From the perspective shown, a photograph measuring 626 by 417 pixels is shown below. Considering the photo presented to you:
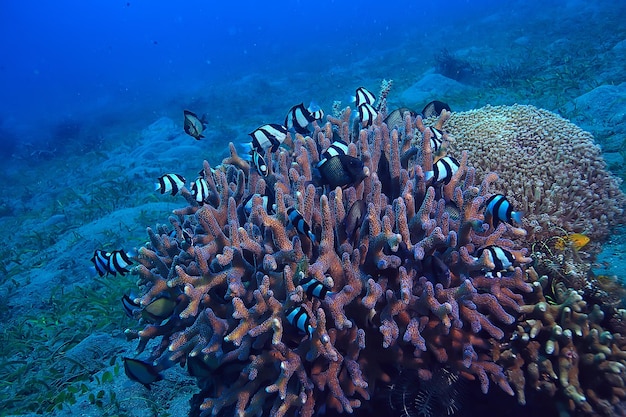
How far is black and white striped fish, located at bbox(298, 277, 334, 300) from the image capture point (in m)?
2.80

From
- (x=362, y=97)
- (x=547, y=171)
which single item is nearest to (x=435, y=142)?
(x=547, y=171)

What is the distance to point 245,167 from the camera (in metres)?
4.96

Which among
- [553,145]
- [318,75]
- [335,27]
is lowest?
[553,145]

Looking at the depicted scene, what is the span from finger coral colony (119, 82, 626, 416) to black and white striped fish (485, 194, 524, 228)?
0.10m

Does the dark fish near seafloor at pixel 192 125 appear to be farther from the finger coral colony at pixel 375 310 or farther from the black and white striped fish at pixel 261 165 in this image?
the finger coral colony at pixel 375 310

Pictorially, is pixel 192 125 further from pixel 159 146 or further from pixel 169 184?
pixel 159 146

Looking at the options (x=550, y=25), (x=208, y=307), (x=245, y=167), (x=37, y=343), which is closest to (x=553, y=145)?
(x=245, y=167)

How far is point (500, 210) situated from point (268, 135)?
9.14ft

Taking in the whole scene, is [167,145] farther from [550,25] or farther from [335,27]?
[335,27]

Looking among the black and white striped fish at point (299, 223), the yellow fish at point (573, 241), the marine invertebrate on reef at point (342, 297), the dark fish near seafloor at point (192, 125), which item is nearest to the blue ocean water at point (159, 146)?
the yellow fish at point (573, 241)

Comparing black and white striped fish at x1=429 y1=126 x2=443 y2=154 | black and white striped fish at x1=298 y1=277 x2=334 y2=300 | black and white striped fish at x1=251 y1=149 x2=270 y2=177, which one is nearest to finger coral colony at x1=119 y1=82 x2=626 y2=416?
black and white striped fish at x1=298 y1=277 x2=334 y2=300

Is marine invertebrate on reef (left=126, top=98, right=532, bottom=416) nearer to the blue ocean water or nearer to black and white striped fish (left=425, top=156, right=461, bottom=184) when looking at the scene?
black and white striped fish (left=425, top=156, right=461, bottom=184)

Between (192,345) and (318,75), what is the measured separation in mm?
27607

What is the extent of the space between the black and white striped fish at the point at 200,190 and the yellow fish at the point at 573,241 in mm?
3614
